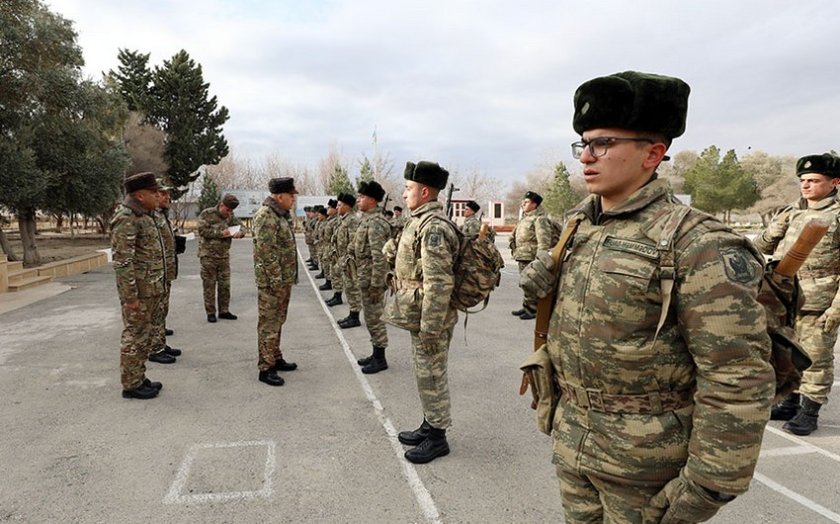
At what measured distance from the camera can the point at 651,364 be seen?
155 centimetres

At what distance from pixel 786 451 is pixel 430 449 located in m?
2.74

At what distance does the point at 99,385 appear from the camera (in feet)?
16.6

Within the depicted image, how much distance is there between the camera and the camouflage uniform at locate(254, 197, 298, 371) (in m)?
5.13

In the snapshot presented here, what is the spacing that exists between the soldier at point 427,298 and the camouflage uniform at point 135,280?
9.10ft

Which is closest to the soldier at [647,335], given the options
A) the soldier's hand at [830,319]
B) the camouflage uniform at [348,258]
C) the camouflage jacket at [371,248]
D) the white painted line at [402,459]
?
the white painted line at [402,459]

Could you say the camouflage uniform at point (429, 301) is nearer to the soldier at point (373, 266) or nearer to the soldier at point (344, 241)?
the soldier at point (373, 266)

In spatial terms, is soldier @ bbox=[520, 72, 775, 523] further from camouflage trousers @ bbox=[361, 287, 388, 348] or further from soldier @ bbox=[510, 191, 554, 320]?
soldier @ bbox=[510, 191, 554, 320]

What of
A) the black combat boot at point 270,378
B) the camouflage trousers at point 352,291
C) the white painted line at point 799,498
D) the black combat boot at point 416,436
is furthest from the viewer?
the camouflage trousers at point 352,291

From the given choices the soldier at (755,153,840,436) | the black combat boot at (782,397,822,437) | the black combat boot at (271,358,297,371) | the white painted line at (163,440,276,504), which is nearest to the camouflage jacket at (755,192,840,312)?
the soldier at (755,153,840,436)

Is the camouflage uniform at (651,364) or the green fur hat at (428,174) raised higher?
the green fur hat at (428,174)

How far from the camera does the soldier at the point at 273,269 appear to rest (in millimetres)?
5125

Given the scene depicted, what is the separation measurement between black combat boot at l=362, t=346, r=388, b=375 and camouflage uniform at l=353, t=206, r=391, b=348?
0.07 m

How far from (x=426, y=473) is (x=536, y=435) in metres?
1.07

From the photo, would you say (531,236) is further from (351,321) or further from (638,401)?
(638,401)
